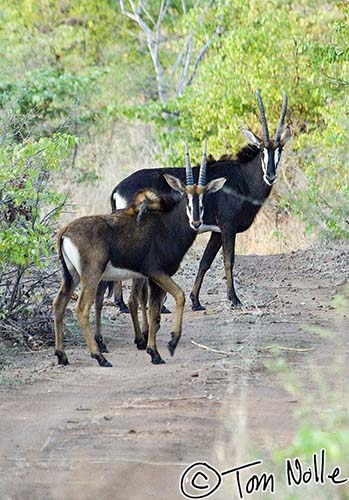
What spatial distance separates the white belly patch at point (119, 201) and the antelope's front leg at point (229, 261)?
1.35 meters

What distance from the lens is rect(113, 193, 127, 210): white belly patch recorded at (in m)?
11.8

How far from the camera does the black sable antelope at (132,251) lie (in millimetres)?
8898

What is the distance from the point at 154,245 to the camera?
927cm

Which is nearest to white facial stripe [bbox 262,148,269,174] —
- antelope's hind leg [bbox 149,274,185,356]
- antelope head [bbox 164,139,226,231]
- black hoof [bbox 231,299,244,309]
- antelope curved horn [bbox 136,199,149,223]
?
black hoof [bbox 231,299,244,309]

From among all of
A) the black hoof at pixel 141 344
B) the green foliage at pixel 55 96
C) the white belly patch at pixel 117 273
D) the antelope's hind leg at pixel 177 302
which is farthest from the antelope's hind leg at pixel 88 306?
the green foliage at pixel 55 96

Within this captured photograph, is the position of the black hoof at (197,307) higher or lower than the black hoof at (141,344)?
lower

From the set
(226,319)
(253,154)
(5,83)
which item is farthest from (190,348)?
(5,83)

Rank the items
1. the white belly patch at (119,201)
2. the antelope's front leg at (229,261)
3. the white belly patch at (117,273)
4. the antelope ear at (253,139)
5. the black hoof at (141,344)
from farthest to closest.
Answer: the antelope ear at (253,139) → the antelope's front leg at (229,261) → the white belly patch at (119,201) → the black hoof at (141,344) → the white belly patch at (117,273)

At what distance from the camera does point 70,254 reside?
895 centimetres

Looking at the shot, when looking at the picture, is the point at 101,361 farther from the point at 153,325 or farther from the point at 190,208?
the point at 190,208

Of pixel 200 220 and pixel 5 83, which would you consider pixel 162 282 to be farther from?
pixel 5 83

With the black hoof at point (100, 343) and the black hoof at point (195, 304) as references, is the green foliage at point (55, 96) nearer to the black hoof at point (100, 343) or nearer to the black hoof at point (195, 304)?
the black hoof at point (195, 304)

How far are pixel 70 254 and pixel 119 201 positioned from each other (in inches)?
117

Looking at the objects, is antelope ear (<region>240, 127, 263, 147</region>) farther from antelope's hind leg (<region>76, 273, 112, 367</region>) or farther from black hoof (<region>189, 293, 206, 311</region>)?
antelope's hind leg (<region>76, 273, 112, 367</region>)
